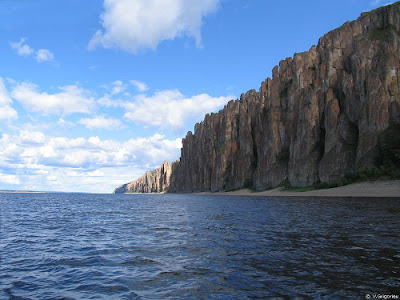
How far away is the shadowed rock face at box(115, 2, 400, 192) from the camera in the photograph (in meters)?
66.8

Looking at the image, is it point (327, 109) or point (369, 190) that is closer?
point (369, 190)

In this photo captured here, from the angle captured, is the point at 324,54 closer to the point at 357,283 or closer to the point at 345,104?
the point at 345,104

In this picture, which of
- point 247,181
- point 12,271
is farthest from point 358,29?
point 12,271

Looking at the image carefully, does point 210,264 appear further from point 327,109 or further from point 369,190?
point 327,109

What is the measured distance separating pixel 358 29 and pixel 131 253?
313ft

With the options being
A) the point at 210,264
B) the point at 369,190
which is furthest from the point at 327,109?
the point at 210,264

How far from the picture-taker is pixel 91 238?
66.9 ft

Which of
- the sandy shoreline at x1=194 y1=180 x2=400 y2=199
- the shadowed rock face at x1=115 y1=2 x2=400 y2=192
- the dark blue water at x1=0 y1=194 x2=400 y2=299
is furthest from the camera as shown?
the shadowed rock face at x1=115 y1=2 x2=400 y2=192

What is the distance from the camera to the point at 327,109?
3167 inches

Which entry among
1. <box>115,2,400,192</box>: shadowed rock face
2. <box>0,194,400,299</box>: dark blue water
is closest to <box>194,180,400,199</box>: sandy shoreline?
<box>115,2,400,192</box>: shadowed rock face

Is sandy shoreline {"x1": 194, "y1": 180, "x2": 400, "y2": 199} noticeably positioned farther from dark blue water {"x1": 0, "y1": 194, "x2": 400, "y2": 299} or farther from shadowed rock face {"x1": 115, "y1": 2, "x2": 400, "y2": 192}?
dark blue water {"x1": 0, "y1": 194, "x2": 400, "y2": 299}

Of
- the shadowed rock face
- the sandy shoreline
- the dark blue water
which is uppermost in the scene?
the shadowed rock face

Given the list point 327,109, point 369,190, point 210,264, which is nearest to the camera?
point 210,264

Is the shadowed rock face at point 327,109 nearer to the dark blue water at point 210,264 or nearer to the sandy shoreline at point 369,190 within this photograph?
the sandy shoreline at point 369,190
